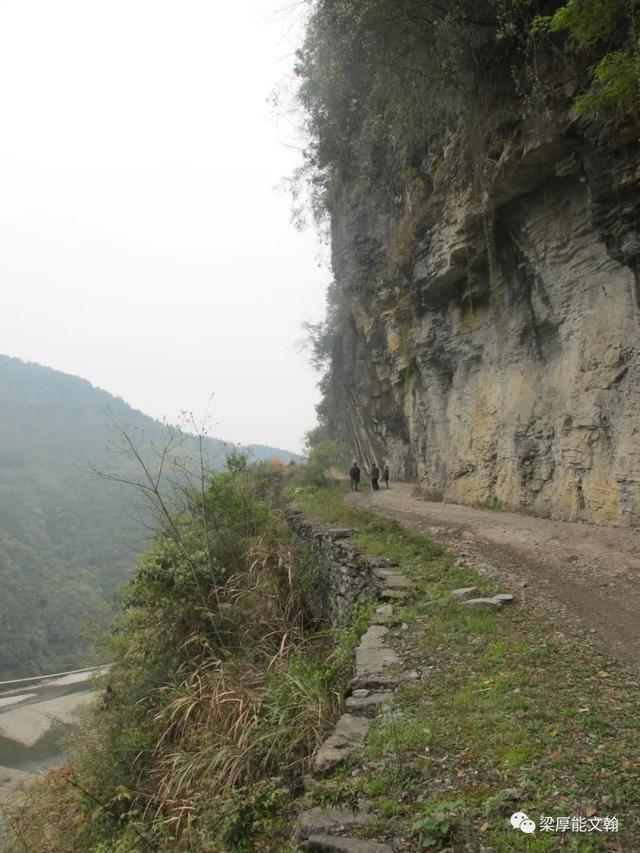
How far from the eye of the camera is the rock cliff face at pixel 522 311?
29.1 feet

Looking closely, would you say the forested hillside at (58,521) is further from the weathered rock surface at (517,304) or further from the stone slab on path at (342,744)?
the weathered rock surface at (517,304)

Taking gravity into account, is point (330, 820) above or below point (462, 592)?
below

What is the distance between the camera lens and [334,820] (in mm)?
2928

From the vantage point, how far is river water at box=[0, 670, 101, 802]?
1983 cm

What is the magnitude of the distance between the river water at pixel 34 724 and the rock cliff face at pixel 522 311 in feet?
38.7

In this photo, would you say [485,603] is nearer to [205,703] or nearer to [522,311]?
[205,703]

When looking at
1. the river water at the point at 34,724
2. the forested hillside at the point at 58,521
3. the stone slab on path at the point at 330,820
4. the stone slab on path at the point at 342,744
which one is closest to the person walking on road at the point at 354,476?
the forested hillside at the point at 58,521

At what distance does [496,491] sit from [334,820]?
36.2 ft

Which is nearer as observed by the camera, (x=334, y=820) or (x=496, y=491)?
(x=334, y=820)

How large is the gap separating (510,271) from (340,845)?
40.2 feet

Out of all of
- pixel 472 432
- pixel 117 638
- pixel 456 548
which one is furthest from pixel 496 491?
pixel 117 638

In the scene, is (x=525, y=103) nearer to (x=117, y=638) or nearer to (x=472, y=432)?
(x=472, y=432)

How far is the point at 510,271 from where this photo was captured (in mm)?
12539

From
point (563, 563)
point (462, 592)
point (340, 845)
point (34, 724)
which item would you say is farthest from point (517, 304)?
point (34, 724)
